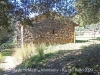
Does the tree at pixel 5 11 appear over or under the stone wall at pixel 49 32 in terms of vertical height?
over

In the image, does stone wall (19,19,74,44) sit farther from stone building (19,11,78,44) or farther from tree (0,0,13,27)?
tree (0,0,13,27)

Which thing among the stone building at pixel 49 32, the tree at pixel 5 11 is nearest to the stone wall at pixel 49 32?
the stone building at pixel 49 32

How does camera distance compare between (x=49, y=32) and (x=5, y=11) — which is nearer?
(x=5, y=11)

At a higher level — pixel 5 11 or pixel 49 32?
pixel 5 11

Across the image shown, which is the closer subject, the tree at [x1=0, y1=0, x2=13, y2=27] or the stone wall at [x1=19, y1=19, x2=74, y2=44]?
the tree at [x1=0, y1=0, x2=13, y2=27]

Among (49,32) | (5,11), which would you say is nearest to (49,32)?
(49,32)

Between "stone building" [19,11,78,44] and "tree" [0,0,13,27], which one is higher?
"tree" [0,0,13,27]

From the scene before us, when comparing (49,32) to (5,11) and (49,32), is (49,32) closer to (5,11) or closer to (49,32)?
(49,32)

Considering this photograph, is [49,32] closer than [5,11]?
No

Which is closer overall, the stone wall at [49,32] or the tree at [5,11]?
the tree at [5,11]

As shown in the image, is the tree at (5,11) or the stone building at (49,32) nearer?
the tree at (5,11)

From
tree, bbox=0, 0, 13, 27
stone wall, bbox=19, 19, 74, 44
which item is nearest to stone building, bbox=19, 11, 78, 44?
stone wall, bbox=19, 19, 74, 44

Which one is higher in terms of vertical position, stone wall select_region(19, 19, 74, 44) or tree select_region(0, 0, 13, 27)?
tree select_region(0, 0, 13, 27)

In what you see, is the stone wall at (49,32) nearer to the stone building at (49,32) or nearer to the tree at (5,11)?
the stone building at (49,32)
